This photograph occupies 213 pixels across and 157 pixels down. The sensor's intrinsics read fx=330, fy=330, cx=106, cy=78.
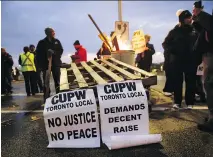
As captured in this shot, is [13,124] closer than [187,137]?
No

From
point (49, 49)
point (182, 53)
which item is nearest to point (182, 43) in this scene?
point (182, 53)

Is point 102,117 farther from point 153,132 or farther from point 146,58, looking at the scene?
point 146,58

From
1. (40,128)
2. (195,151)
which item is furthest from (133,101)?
(40,128)

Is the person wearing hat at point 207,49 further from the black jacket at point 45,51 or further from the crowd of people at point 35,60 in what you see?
the black jacket at point 45,51

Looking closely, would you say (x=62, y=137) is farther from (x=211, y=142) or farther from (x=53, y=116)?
(x=211, y=142)

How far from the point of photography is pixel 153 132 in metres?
5.49

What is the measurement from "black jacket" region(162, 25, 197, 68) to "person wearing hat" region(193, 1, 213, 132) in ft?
4.65

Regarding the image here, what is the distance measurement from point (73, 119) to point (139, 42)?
6102 millimetres

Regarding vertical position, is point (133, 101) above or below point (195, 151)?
above

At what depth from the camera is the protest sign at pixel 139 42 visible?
10.2 m

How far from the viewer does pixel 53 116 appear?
179 inches

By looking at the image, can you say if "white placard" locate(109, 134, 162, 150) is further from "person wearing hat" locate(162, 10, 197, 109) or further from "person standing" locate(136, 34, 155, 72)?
"person standing" locate(136, 34, 155, 72)

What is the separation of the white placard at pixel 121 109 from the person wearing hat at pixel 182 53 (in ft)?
9.52

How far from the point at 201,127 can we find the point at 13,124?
147 inches
